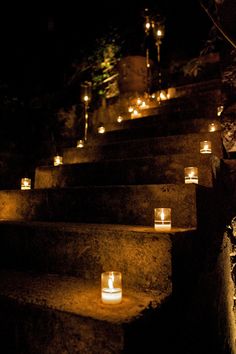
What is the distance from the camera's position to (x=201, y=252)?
2385 mm

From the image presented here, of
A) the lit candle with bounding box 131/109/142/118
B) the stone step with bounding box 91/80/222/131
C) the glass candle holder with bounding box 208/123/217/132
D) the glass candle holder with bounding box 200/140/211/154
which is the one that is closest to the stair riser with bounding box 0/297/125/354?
the glass candle holder with bounding box 200/140/211/154

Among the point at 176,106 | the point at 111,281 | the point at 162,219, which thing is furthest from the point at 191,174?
the point at 176,106

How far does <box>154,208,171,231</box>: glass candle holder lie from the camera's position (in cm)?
224

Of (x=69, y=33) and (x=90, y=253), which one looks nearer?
(x=90, y=253)

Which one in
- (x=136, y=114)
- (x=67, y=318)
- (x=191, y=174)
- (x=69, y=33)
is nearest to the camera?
(x=67, y=318)

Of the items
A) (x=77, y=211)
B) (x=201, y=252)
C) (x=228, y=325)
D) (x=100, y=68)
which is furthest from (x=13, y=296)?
(x=100, y=68)

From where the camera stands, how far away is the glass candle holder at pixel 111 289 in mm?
1783

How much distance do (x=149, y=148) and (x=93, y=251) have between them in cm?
174

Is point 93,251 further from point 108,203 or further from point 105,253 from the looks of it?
point 108,203

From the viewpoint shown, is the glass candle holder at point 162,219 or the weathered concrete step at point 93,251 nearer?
the weathered concrete step at point 93,251

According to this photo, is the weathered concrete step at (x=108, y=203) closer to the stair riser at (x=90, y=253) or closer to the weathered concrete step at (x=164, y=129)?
the stair riser at (x=90, y=253)

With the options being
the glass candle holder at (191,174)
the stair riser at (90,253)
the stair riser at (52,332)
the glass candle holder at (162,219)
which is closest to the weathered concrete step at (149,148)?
the glass candle holder at (191,174)

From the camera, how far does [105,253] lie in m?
2.24

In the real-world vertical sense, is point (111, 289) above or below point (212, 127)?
below
